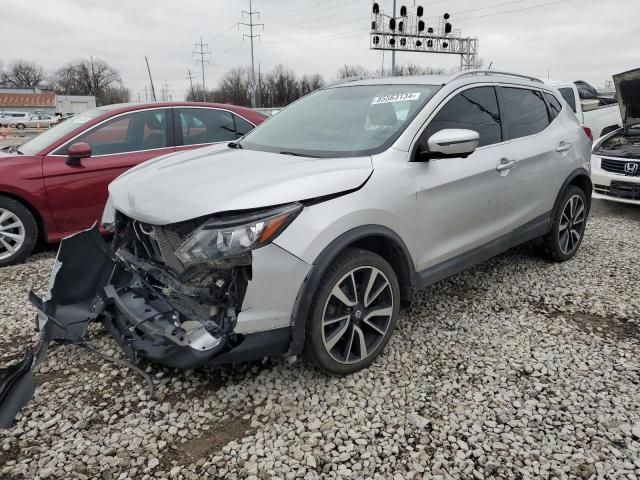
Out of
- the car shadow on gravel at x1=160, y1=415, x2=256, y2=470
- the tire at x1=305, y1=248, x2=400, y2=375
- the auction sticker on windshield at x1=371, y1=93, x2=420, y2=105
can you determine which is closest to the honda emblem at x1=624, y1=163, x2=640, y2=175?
the auction sticker on windshield at x1=371, y1=93, x2=420, y2=105

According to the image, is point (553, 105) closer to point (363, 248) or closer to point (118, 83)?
point (363, 248)

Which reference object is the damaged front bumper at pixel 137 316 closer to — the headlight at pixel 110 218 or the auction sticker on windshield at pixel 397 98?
the headlight at pixel 110 218

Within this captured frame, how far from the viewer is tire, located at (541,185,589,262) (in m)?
4.41

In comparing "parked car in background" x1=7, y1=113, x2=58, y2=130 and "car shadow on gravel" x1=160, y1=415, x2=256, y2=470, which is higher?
"parked car in background" x1=7, y1=113, x2=58, y2=130

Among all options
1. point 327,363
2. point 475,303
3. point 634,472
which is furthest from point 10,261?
point 634,472

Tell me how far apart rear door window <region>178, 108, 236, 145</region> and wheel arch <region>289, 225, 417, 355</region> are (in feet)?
10.9

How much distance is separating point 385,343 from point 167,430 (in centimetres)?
135

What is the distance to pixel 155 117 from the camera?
17.3ft

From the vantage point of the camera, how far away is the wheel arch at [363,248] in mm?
2414

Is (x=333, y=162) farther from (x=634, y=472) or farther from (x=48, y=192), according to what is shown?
(x=48, y=192)

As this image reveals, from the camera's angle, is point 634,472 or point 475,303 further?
point 475,303

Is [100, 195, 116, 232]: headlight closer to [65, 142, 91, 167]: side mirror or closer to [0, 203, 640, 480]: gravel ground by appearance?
[0, 203, 640, 480]: gravel ground

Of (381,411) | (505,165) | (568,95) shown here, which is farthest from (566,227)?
(568,95)

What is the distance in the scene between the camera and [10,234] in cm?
460
